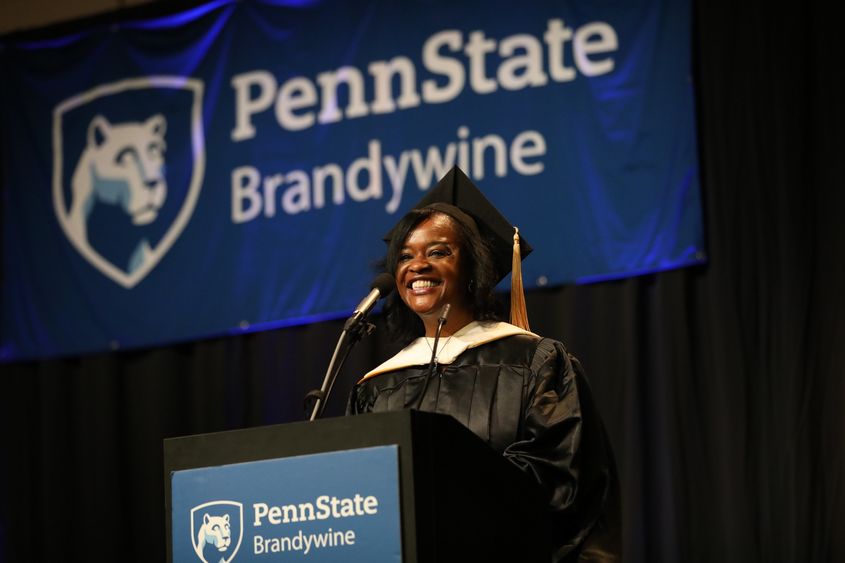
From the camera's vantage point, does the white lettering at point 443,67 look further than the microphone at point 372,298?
Yes

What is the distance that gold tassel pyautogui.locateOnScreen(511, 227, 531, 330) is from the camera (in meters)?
3.30

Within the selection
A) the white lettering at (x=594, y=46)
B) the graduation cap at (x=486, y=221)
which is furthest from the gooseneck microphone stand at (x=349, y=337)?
the white lettering at (x=594, y=46)

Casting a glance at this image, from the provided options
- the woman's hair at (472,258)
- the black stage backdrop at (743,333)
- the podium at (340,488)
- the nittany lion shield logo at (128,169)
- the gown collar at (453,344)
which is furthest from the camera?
the nittany lion shield logo at (128,169)

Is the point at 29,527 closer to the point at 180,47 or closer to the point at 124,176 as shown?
the point at 124,176

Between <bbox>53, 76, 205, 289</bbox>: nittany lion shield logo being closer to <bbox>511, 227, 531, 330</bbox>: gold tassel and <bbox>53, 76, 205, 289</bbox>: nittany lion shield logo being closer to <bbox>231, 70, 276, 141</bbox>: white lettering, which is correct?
<bbox>231, 70, 276, 141</bbox>: white lettering

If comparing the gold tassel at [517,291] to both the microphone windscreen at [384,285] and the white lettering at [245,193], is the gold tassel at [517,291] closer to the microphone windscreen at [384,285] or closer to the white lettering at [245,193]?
the microphone windscreen at [384,285]

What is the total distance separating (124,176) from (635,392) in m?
2.57

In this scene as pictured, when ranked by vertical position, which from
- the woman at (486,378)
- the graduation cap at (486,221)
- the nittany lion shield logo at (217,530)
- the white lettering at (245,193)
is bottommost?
the nittany lion shield logo at (217,530)

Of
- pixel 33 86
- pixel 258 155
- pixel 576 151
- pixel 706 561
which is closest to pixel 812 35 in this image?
pixel 576 151

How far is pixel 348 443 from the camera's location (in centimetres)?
211

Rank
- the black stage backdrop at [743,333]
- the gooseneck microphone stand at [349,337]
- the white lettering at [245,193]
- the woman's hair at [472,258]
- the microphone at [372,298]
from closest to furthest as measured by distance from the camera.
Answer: the gooseneck microphone stand at [349,337] → the microphone at [372,298] → the woman's hair at [472,258] → the black stage backdrop at [743,333] → the white lettering at [245,193]

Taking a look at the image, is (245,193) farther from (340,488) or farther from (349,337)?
(340,488)

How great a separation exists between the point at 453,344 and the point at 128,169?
2.78m

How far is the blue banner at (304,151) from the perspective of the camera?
4508 mm
